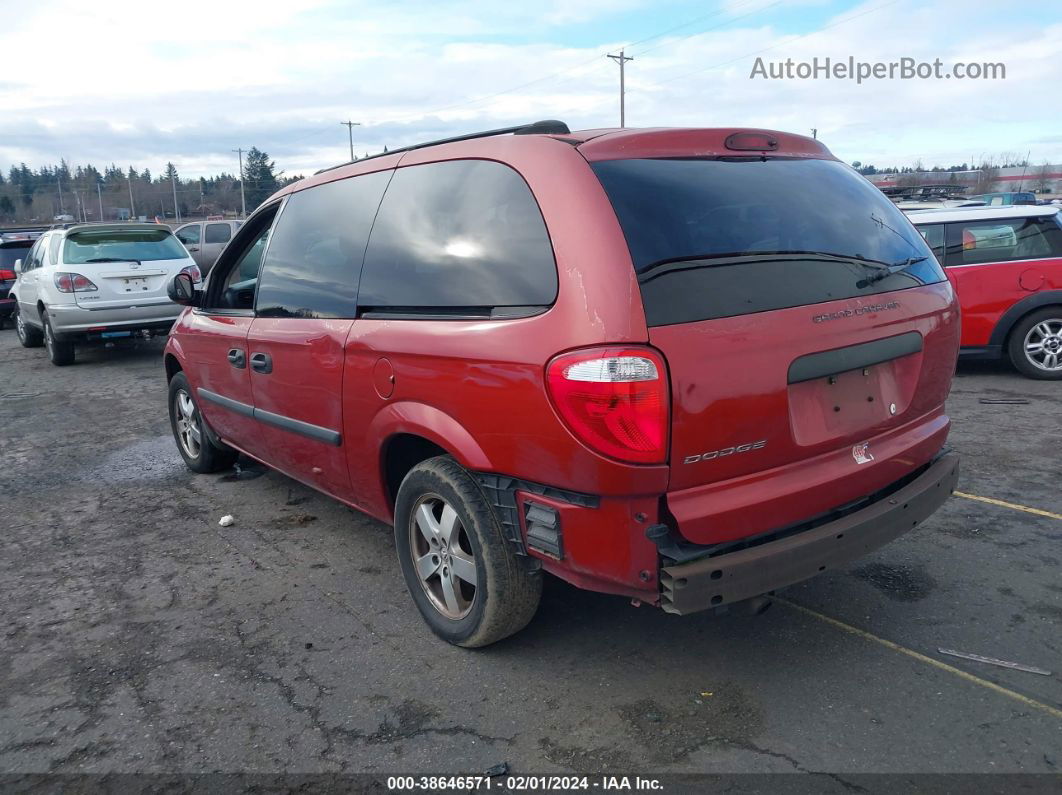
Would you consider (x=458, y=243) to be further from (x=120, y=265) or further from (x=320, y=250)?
(x=120, y=265)

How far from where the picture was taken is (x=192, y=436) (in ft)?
19.4

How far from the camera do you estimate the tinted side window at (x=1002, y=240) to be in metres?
7.98

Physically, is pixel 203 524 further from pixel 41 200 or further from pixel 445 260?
pixel 41 200

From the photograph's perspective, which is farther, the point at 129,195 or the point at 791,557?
the point at 129,195

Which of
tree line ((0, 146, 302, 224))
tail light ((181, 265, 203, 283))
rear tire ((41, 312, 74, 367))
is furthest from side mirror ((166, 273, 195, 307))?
tree line ((0, 146, 302, 224))

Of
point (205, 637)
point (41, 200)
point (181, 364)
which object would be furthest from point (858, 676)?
point (41, 200)

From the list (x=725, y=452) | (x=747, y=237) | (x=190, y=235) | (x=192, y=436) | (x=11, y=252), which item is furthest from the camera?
(x=190, y=235)

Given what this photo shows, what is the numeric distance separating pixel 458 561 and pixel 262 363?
1757 millimetres

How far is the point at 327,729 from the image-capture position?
2.86 metres

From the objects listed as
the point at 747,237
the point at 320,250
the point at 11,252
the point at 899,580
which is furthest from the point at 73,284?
the point at 899,580

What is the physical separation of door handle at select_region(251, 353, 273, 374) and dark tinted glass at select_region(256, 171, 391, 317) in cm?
21

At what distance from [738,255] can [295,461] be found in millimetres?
2591

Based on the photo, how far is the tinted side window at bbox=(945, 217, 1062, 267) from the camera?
26.2 ft

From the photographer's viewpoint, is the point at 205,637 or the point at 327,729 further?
the point at 205,637
